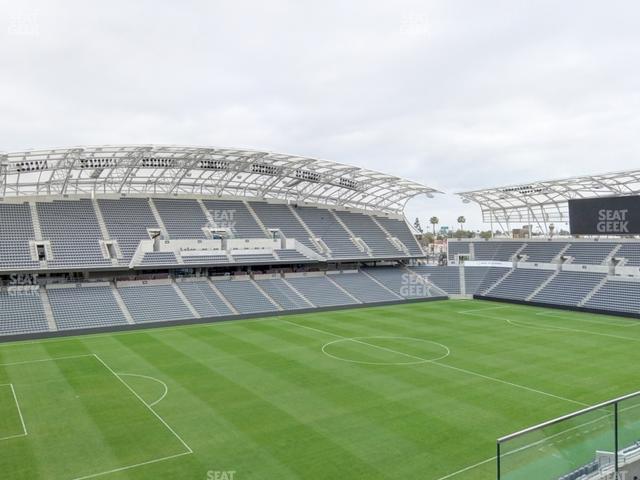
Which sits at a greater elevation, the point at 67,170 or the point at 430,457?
the point at 67,170

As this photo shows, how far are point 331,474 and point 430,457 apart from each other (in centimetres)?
285

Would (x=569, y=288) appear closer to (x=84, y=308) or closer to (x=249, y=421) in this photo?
(x=249, y=421)

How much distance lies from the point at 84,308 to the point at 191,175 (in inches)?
561

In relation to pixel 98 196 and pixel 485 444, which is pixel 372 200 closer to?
pixel 98 196

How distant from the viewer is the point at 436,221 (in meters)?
113

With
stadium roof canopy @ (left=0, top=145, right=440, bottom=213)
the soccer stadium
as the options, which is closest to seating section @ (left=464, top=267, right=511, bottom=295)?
the soccer stadium

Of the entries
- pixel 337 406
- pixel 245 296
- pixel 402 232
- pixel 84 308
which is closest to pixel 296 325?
pixel 245 296

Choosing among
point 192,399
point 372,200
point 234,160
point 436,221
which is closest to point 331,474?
point 192,399

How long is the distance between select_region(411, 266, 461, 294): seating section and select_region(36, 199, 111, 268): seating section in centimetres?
2958

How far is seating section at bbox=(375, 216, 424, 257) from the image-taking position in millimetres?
53406

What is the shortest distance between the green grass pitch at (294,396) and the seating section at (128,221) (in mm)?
10047

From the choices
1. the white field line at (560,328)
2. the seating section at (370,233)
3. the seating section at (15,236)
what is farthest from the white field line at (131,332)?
the seating section at (370,233)

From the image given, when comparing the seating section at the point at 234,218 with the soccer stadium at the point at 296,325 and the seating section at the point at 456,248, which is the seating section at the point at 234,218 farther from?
the seating section at the point at 456,248

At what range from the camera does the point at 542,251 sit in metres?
47.1
